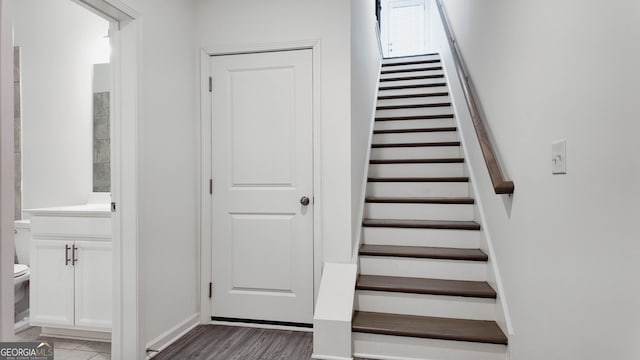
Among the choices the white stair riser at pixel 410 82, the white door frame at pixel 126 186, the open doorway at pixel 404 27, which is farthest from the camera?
the open doorway at pixel 404 27

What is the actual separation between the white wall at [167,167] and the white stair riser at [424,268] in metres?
1.26

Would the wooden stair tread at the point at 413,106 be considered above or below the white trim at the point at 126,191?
above

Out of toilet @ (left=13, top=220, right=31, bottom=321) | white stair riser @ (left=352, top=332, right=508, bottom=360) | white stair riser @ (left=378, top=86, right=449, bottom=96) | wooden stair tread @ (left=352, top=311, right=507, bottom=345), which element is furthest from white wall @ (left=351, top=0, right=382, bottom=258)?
toilet @ (left=13, top=220, right=31, bottom=321)

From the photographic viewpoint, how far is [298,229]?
2627 millimetres

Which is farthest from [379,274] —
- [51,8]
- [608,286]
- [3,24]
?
[51,8]

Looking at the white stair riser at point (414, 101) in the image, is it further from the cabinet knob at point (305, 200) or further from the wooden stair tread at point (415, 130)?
the cabinet knob at point (305, 200)

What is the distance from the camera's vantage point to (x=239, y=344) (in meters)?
2.39

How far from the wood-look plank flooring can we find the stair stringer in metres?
1.13

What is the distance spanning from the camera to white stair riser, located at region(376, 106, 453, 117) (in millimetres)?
3957

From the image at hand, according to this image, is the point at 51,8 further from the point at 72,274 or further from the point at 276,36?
the point at 72,274

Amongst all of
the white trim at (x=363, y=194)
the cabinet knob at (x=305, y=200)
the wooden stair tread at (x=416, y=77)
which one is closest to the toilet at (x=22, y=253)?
the cabinet knob at (x=305, y=200)

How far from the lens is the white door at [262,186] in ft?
8.61

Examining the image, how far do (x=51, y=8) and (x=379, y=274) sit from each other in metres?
3.40

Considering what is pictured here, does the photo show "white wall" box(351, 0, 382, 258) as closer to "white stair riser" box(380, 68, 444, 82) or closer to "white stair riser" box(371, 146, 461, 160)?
"white stair riser" box(371, 146, 461, 160)
